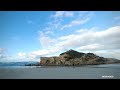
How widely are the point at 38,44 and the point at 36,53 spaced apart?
13 cm

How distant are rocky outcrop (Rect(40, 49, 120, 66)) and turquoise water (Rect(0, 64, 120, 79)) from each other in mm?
70

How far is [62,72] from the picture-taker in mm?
3418

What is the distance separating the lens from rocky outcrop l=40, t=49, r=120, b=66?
11.3 feet

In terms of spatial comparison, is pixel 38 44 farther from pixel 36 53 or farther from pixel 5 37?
pixel 5 37

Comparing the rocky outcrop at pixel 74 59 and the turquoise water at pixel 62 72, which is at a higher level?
the rocky outcrop at pixel 74 59

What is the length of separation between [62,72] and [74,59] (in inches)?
9.9

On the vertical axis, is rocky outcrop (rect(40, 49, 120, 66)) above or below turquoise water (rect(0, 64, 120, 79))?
above

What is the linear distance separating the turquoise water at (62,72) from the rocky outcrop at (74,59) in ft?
0.23

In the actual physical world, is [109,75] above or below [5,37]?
below

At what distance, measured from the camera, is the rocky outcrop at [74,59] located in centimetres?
344
